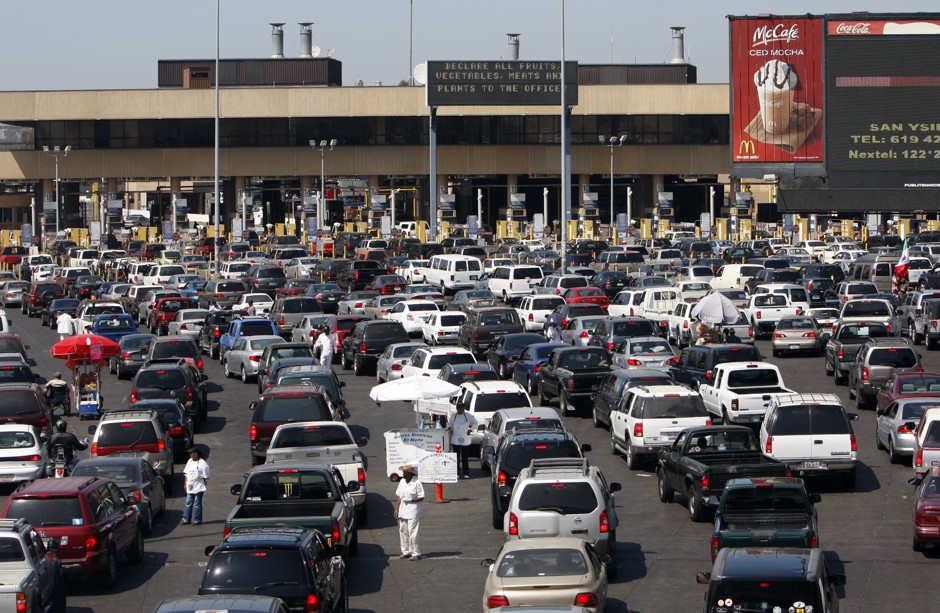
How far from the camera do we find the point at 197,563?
68.6 feet

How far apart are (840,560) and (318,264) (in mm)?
48136

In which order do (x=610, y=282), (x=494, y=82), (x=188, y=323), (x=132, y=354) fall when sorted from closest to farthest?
(x=132, y=354), (x=188, y=323), (x=610, y=282), (x=494, y=82)

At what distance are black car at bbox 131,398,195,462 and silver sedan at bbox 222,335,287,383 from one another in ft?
31.4

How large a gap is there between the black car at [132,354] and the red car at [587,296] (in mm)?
14690

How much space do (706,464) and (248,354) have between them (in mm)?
19678

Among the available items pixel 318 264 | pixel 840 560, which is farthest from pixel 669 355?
pixel 318 264

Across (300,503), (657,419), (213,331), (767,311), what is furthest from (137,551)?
(767,311)

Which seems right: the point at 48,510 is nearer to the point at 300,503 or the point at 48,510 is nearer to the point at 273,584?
the point at 300,503

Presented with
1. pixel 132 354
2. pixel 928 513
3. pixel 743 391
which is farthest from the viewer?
pixel 132 354

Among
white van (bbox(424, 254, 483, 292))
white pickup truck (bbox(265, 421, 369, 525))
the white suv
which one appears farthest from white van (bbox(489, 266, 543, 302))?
white pickup truck (bbox(265, 421, 369, 525))

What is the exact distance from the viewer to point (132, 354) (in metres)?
41.2

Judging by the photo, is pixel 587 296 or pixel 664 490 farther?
pixel 587 296

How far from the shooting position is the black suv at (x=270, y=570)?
50.6 ft

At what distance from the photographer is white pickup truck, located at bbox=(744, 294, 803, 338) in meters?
44.6
